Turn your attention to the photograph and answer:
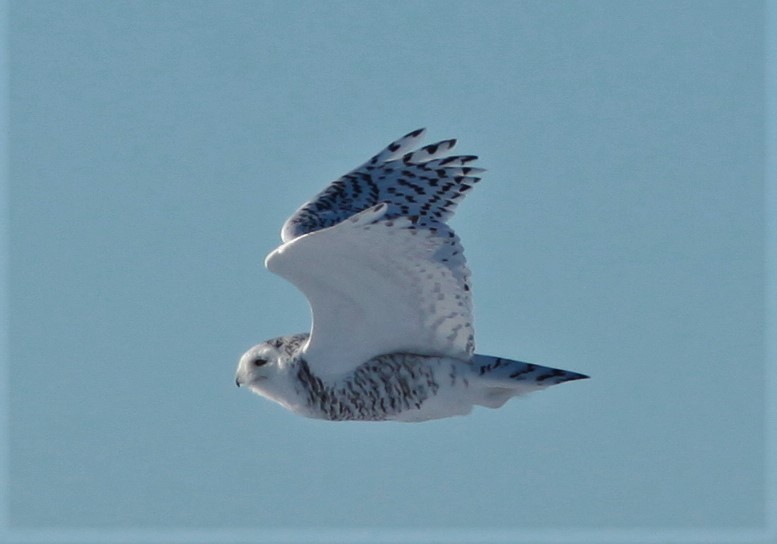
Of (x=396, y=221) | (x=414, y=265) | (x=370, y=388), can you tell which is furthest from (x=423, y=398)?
(x=396, y=221)

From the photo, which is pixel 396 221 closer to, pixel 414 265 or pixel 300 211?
pixel 414 265

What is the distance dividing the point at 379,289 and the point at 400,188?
4.44 ft

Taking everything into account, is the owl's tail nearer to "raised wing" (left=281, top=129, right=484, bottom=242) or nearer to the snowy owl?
the snowy owl

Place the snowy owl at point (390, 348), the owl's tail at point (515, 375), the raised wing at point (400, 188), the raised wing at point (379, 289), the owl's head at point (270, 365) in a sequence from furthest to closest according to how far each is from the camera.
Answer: the raised wing at point (400, 188)
the owl's head at point (270, 365)
the owl's tail at point (515, 375)
the snowy owl at point (390, 348)
the raised wing at point (379, 289)

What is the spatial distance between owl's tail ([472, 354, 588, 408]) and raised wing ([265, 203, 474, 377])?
14 cm

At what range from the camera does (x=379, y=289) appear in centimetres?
768

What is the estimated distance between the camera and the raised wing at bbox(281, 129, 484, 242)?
28.2 feet

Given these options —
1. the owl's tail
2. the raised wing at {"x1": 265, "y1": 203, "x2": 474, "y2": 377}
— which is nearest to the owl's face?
the raised wing at {"x1": 265, "y1": 203, "x2": 474, "y2": 377}

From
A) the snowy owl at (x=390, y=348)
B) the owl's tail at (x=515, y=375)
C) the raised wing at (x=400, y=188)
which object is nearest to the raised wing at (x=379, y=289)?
the snowy owl at (x=390, y=348)

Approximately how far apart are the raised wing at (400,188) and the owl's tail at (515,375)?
1033 millimetres

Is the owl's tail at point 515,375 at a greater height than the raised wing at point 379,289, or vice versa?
the raised wing at point 379,289

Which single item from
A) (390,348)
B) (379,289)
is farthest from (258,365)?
(379,289)

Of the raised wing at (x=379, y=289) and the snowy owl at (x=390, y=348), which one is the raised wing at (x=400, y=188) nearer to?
the snowy owl at (x=390, y=348)

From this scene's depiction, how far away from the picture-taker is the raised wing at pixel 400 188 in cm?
860
